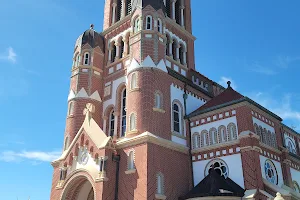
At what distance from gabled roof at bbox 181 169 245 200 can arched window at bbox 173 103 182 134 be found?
4.07 meters

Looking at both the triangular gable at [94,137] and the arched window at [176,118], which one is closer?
the triangular gable at [94,137]

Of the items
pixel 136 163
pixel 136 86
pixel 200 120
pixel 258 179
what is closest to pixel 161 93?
pixel 136 86

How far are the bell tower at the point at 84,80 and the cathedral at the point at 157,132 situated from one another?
9 cm

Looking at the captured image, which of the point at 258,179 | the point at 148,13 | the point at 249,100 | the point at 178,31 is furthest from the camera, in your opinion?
the point at 178,31

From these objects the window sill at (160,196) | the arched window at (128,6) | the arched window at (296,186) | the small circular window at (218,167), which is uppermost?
the arched window at (128,6)

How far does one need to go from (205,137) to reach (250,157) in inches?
152

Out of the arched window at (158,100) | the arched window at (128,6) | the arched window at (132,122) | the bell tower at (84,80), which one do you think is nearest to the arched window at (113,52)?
the bell tower at (84,80)

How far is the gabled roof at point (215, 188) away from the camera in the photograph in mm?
19422

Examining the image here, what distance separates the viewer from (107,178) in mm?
20938

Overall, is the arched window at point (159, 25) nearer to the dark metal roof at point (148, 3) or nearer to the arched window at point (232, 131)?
the dark metal roof at point (148, 3)

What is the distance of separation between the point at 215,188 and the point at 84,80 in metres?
14.5

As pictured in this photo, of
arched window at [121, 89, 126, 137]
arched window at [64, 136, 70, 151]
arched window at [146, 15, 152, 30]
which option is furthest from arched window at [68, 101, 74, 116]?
arched window at [146, 15, 152, 30]

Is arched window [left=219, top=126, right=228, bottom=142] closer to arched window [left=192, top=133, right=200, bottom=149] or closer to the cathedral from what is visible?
the cathedral

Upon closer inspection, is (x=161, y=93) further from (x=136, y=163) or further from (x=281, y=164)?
(x=281, y=164)
